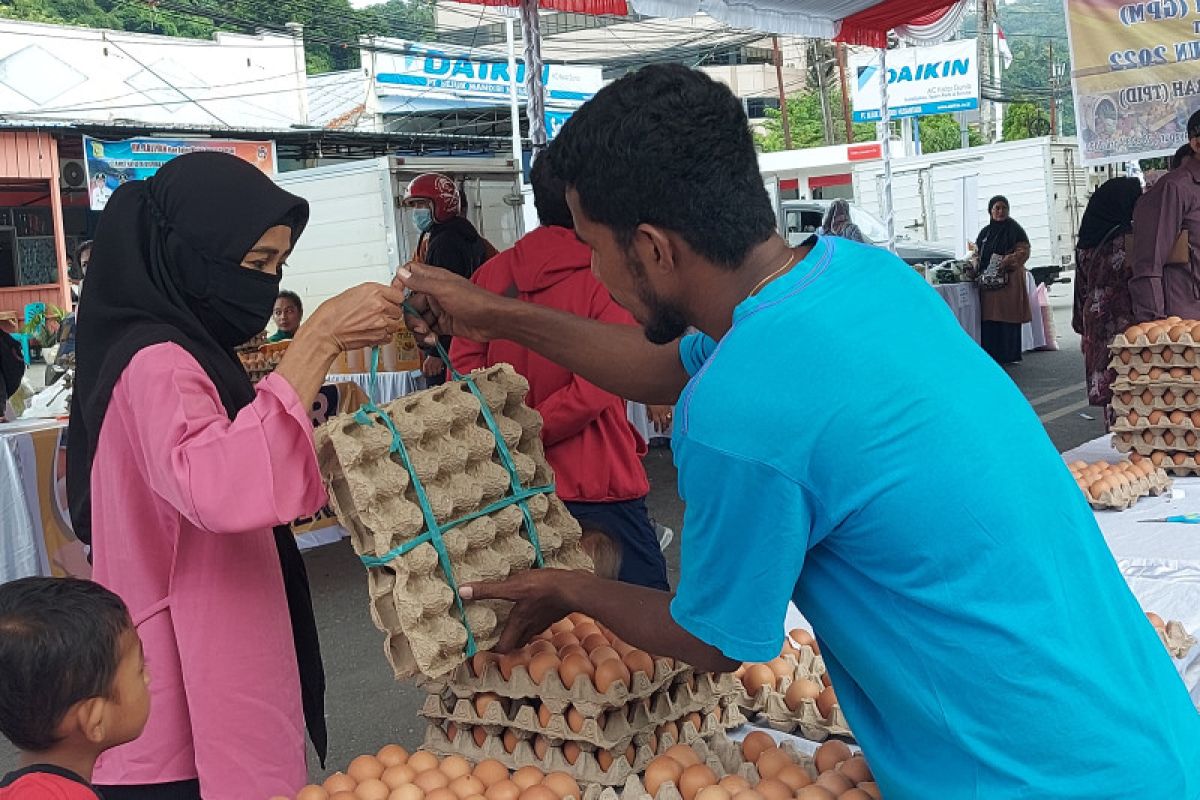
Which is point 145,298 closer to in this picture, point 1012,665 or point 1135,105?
point 1012,665

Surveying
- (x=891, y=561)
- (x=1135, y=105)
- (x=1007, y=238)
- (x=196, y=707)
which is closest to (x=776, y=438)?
(x=891, y=561)

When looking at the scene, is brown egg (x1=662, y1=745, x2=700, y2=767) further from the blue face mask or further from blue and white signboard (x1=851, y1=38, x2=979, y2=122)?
blue and white signboard (x1=851, y1=38, x2=979, y2=122)

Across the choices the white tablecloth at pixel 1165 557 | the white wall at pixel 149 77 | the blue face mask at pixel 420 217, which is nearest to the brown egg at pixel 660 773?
the white tablecloth at pixel 1165 557

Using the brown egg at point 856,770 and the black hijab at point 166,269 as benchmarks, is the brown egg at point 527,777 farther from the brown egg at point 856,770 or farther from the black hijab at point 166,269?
A: the black hijab at point 166,269

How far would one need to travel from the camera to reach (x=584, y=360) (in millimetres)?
2449

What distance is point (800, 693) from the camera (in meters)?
2.41

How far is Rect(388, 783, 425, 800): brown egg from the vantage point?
1.93 metres

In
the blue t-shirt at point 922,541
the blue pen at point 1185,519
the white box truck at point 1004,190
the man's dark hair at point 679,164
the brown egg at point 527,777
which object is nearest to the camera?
the blue t-shirt at point 922,541

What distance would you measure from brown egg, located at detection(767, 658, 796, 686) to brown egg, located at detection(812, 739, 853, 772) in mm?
551

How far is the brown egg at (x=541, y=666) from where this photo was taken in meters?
2.15

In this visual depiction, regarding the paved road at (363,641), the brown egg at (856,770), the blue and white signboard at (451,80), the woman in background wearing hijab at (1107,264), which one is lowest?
the paved road at (363,641)

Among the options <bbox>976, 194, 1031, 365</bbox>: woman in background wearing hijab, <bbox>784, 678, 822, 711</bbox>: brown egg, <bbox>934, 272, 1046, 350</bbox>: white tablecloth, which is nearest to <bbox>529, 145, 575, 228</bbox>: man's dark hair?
<bbox>784, 678, 822, 711</bbox>: brown egg

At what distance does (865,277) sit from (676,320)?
0.28 meters

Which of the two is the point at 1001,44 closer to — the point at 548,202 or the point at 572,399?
the point at 548,202
